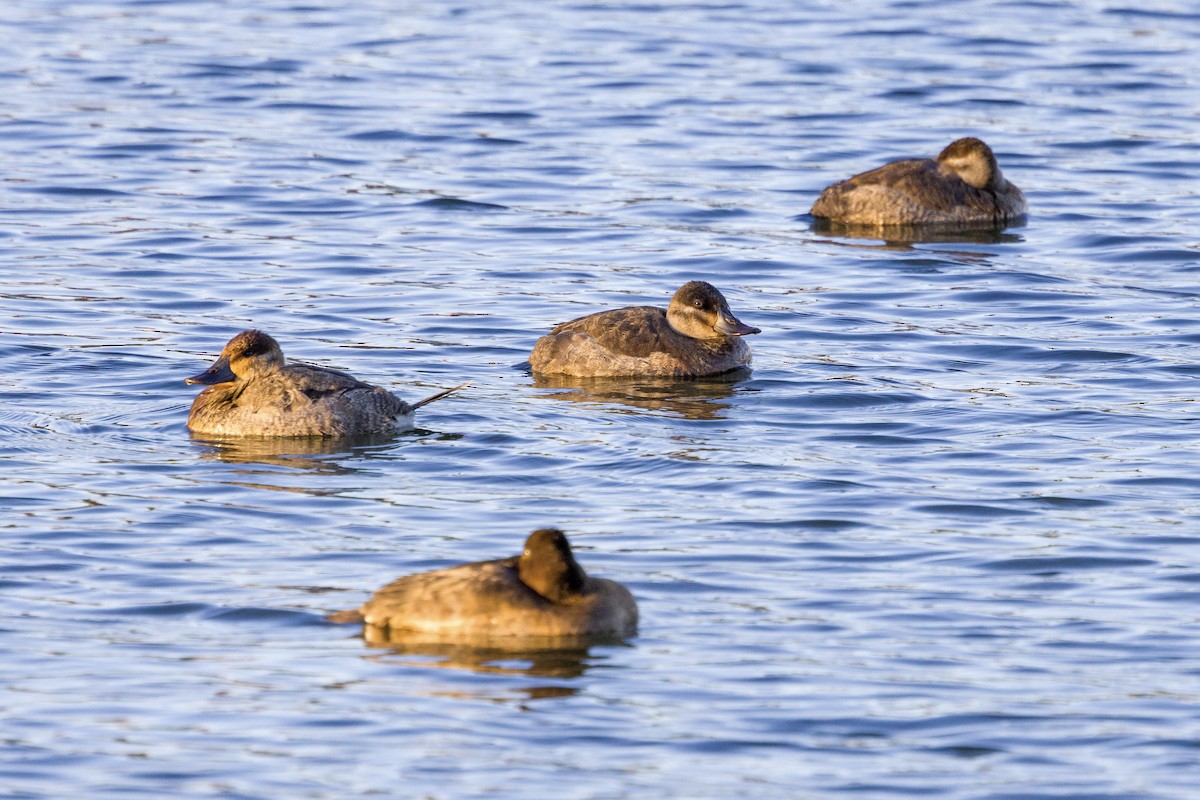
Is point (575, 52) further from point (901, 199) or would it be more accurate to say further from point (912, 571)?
point (912, 571)

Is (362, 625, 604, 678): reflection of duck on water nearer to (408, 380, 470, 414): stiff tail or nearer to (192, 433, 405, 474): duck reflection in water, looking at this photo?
(192, 433, 405, 474): duck reflection in water

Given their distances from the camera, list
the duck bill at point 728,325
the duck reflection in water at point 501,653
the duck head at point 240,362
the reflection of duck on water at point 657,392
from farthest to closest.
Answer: the duck bill at point 728,325, the reflection of duck on water at point 657,392, the duck head at point 240,362, the duck reflection in water at point 501,653

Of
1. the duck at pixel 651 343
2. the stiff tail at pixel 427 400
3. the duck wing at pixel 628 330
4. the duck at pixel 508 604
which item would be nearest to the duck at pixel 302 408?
the stiff tail at pixel 427 400

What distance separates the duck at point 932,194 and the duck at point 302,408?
8.28 metres

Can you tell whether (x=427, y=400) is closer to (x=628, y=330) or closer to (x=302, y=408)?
(x=302, y=408)

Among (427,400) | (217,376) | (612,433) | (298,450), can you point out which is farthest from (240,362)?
(612,433)

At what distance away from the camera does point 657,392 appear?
16.1 meters

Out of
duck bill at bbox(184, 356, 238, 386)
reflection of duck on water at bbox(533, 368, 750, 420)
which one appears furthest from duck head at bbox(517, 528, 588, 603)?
duck bill at bbox(184, 356, 238, 386)

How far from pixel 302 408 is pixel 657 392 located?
118 inches

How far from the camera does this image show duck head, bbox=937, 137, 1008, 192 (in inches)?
862

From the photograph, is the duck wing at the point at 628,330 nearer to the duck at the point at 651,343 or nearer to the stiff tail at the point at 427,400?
the duck at the point at 651,343

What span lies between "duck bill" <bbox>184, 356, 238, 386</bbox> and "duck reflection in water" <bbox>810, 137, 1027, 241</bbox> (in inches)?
342

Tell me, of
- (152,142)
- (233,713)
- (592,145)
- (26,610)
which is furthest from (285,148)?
(233,713)

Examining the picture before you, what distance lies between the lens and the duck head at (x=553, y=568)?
10203mm
